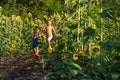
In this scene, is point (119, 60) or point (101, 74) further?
point (101, 74)

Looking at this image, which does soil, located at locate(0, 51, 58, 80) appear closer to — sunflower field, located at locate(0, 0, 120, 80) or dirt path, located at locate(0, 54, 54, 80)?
dirt path, located at locate(0, 54, 54, 80)

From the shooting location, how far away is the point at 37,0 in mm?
27469

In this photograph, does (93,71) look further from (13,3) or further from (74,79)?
(13,3)

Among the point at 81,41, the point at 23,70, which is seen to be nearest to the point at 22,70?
the point at 23,70

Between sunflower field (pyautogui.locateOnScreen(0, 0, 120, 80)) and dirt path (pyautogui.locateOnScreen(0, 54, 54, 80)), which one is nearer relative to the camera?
sunflower field (pyautogui.locateOnScreen(0, 0, 120, 80))

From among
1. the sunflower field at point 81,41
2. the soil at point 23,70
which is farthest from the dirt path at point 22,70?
the sunflower field at point 81,41

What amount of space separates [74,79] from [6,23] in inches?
518

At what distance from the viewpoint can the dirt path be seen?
9648 mm

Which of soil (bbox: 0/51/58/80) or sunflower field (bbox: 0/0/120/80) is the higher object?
sunflower field (bbox: 0/0/120/80)

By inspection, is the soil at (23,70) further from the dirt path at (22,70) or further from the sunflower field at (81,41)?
the sunflower field at (81,41)

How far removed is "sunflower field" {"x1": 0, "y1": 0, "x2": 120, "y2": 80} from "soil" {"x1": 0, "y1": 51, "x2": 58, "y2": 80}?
0.65 ft

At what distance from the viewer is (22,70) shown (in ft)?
34.6

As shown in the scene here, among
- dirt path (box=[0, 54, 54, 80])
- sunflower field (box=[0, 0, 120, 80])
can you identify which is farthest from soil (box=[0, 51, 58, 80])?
sunflower field (box=[0, 0, 120, 80])

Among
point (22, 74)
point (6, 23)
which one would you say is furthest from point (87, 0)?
point (6, 23)
